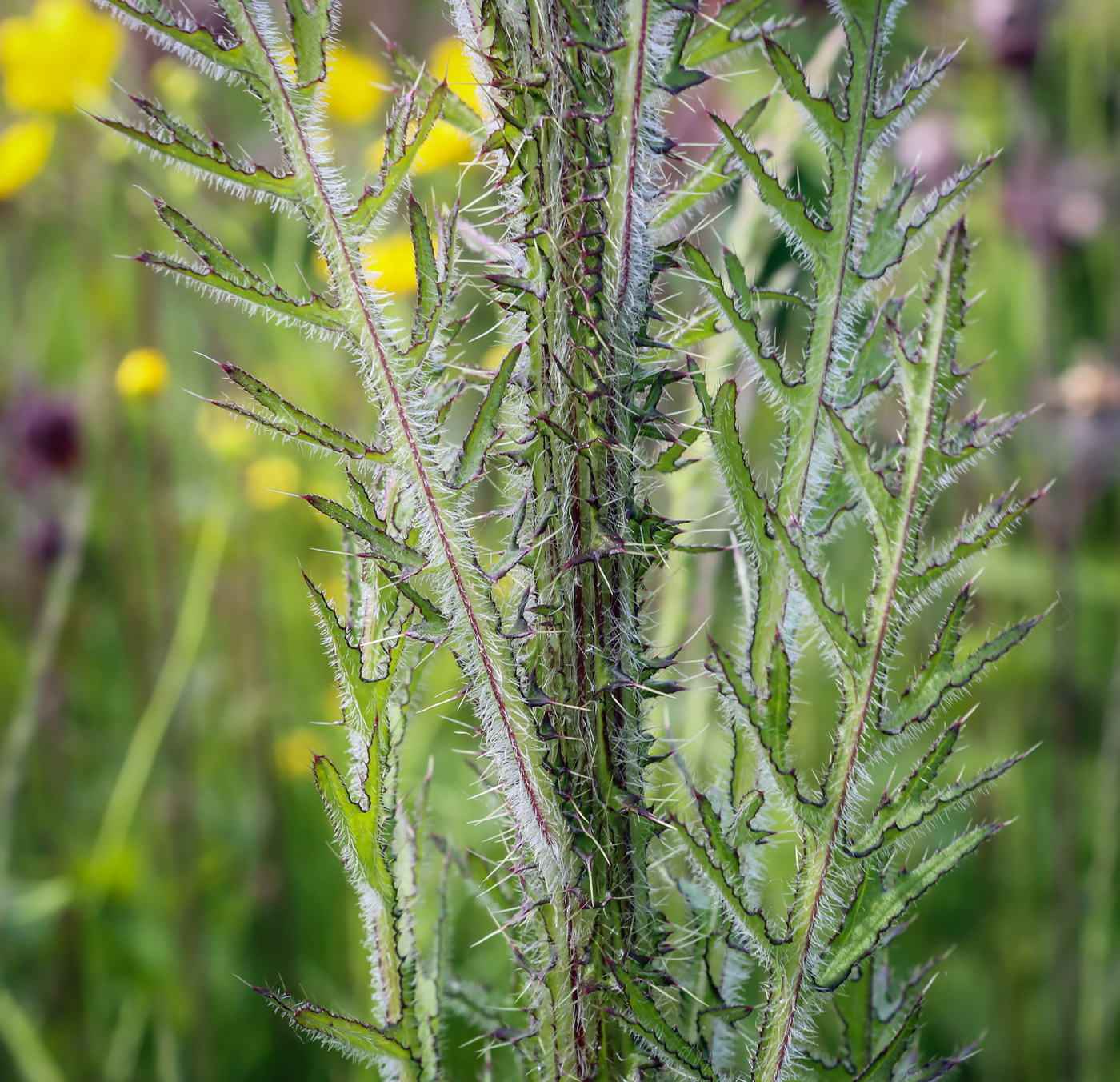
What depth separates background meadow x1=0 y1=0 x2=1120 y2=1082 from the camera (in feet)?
4.40

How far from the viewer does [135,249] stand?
183cm

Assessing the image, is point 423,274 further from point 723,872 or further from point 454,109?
point 723,872

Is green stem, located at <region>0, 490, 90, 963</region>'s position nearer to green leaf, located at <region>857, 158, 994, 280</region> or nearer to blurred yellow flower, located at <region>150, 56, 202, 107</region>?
blurred yellow flower, located at <region>150, 56, 202, 107</region>

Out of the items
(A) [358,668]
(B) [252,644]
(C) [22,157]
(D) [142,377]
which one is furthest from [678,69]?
(B) [252,644]

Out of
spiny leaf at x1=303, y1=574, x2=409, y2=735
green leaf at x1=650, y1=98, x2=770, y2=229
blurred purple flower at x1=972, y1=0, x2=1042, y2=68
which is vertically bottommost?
spiny leaf at x1=303, y1=574, x2=409, y2=735

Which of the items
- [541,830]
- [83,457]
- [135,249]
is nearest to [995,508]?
[541,830]

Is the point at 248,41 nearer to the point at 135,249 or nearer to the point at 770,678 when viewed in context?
the point at 770,678

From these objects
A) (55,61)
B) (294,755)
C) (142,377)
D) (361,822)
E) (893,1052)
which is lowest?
(294,755)

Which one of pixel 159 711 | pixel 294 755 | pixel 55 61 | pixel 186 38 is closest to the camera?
pixel 186 38

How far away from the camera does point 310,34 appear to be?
379mm

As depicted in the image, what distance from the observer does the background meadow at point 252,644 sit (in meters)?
1.34

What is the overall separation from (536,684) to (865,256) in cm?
21

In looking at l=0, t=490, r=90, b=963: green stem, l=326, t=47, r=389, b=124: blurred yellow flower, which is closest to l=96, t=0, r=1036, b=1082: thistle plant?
l=0, t=490, r=90, b=963: green stem

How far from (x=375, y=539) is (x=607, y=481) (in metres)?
0.09
